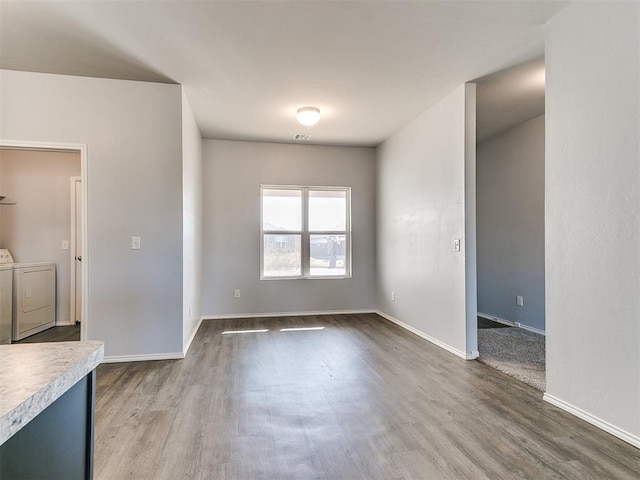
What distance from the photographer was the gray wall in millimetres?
4223

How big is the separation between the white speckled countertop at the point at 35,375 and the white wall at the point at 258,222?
421cm

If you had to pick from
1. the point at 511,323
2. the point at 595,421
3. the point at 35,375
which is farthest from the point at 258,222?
the point at 35,375

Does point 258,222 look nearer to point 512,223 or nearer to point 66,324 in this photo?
point 66,324

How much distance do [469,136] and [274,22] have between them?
6.50 ft

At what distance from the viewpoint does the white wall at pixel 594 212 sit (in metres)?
1.85

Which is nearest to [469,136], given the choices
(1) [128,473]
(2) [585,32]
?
(2) [585,32]

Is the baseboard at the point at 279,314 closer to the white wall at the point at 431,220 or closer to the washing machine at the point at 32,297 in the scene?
the white wall at the point at 431,220

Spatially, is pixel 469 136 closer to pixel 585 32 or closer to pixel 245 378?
pixel 585 32

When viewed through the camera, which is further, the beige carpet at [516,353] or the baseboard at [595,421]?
the beige carpet at [516,353]

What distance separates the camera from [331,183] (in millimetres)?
5348

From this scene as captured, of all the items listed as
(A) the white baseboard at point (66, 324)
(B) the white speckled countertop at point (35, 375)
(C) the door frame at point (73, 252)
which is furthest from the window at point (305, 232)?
(B) the white speckled countertop at point (35, 375)

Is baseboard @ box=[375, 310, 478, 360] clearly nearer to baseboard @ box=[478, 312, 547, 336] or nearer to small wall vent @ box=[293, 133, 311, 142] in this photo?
baseboard @ box=[478, 312, 547, 336]

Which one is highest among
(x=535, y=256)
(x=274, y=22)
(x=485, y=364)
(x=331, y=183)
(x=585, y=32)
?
(x=274, y=22)

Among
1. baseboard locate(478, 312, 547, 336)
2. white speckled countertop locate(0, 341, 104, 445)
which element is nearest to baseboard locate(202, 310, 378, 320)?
baseboard locate(478, 312, 547, 336)
